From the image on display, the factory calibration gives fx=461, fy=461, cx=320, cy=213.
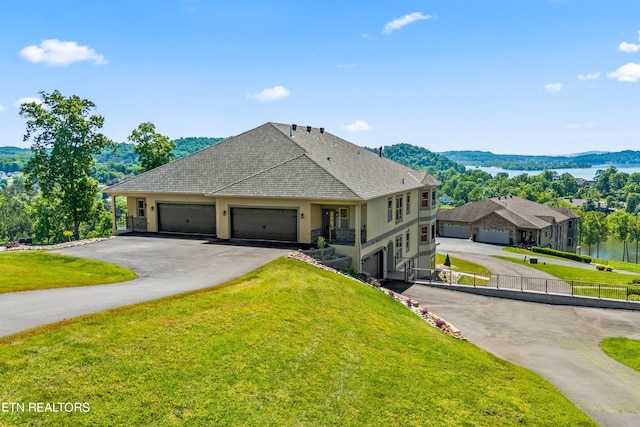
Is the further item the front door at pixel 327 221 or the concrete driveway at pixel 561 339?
the front door at pixel 327 221

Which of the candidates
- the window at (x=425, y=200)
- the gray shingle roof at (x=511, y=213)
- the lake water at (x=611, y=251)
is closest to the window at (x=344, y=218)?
the window at (x=425, y=200)

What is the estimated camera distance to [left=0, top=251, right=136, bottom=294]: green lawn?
16125 mm

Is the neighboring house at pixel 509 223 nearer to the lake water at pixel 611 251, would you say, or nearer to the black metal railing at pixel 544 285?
the lake water at pixel 611 251

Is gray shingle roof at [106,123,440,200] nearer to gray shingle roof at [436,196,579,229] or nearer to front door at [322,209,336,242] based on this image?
front door at [322,209,336,242]

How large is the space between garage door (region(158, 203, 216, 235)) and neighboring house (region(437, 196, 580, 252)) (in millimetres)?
52121

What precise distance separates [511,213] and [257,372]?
225 feet

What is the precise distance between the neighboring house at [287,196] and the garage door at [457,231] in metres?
39.5

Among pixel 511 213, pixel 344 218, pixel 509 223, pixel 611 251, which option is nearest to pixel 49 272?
pixel 344 218

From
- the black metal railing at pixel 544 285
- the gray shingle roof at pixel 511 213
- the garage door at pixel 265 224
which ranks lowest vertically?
the black metal railing at pixel 544 285

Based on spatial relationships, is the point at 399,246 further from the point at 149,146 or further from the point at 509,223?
the point at 509,223

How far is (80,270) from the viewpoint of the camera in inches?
795

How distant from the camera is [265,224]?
27.4 metres

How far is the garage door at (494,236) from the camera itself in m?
69.2

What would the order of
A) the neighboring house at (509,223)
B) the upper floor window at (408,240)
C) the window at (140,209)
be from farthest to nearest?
the neighboring house at (509,223) < the upper floor window at (408,240) < the window at (140,209)
